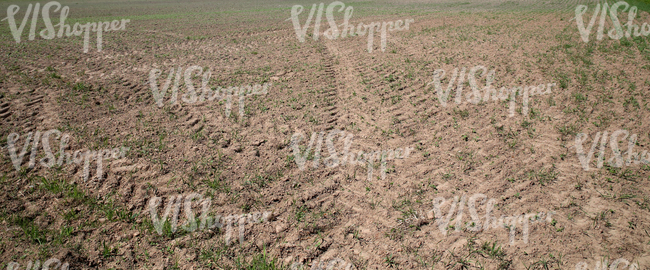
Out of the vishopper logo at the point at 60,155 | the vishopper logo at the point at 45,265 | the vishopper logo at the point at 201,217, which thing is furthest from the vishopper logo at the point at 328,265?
the vishopper logo at the point at 60,155

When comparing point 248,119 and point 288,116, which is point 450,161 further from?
point 248,119

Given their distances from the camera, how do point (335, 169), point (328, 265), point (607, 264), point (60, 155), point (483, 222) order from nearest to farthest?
point (607, 264), point (328, 265), point (483, 222), point (335, 169), point (60, 155)

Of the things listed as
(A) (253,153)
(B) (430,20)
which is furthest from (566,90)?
(B) (430,20)

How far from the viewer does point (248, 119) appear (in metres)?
8.55

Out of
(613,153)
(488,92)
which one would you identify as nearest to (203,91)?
(488,92)

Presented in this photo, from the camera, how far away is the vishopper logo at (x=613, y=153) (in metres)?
6.27

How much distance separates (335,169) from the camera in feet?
21.5

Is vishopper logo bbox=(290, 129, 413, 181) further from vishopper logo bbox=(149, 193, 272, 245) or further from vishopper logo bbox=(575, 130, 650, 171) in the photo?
vishopper logo bbox=(575, 130, 650, 171)

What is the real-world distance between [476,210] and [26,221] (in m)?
7.28

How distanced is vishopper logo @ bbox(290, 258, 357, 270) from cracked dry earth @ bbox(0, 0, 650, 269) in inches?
2.0

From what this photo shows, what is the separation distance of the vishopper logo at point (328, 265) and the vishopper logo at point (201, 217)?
3.28 feet

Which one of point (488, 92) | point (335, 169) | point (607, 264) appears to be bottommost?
point (607, 264)

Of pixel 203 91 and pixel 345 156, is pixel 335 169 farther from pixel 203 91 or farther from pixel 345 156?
pixel 203 91

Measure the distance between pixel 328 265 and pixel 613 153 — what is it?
6453mm
